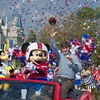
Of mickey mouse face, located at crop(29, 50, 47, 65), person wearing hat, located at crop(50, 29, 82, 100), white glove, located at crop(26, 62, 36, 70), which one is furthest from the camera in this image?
mickey mouse face, located at crop(29, 50, 47, 65)

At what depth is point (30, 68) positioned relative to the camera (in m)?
9.71

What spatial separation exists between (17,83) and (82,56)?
1024 centimetres

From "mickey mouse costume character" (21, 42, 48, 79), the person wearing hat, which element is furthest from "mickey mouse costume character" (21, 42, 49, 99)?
the person wearing hat

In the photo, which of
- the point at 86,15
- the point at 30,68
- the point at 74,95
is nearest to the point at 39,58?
the point at 30,68

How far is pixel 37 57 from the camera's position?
9.87 meters

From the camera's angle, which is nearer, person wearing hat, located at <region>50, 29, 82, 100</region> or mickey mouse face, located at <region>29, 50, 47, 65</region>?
person wearing hat, located at <region>50, 29, 82, 100</region>

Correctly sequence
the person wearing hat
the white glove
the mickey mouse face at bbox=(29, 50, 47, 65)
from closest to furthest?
the person wearing hat → the white glove → the mickey mouse face at bbox=(29, 50, 47, 65)

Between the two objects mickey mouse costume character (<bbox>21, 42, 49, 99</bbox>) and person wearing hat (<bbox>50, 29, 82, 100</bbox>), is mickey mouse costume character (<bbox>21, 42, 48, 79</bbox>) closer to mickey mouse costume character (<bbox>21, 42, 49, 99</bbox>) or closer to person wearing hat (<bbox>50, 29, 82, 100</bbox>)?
mickey mouse costume character (<bbox>21, 42, 49, 99</bbox>)

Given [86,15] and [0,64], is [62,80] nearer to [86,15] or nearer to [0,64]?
[0,64]

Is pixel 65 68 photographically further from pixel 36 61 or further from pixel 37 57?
pixel 36 61

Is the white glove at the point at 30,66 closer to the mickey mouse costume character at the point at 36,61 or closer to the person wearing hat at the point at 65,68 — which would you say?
the mickey mouse costume character at the point at 36,61

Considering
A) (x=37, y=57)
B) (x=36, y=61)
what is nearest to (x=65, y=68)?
(x=37, y=57)

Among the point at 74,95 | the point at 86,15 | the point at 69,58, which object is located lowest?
the point at 74,95

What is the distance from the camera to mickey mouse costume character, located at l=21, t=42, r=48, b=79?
973 cm
